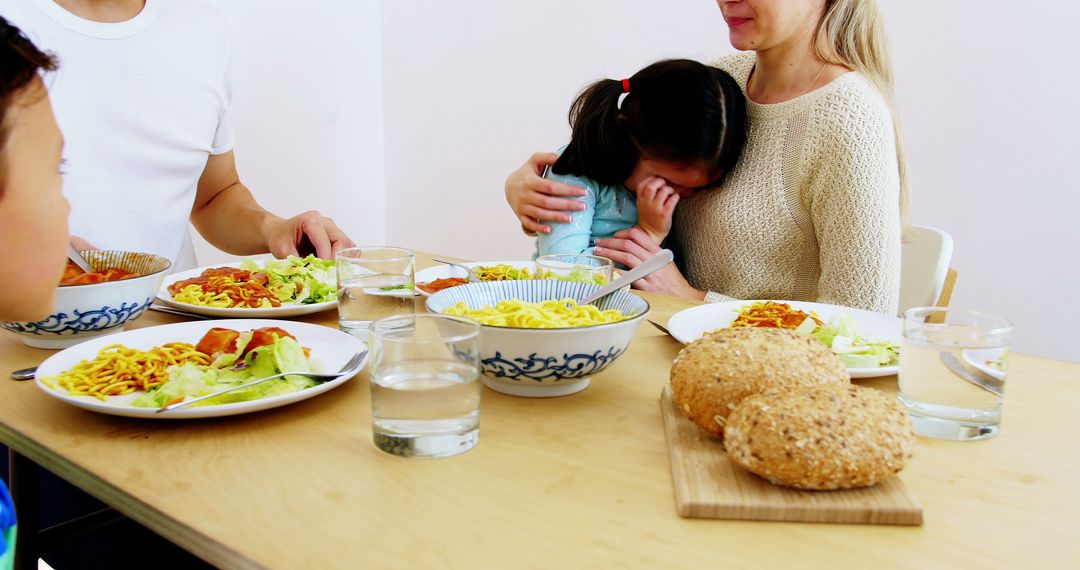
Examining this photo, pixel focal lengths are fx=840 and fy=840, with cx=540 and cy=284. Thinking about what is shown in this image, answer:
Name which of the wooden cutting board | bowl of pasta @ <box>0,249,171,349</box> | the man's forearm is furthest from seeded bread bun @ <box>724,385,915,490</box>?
the man's forearm

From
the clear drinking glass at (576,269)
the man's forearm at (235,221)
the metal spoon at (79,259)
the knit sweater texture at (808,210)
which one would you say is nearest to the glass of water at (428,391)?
the clear drinking glass at (576,269)

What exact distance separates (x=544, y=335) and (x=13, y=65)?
1.67ft

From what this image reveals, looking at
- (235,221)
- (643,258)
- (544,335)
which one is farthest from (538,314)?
(235,221)

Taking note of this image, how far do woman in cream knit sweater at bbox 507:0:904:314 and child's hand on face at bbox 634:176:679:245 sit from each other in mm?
73

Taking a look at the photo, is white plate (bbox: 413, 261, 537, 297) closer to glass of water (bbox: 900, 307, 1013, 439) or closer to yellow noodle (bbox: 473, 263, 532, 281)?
yellow noodle (bbox: 473, 263, 532, 281)

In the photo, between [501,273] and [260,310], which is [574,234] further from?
[260,310]

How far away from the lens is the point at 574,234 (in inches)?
70.2

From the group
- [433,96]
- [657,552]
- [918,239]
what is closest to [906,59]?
[918,239]

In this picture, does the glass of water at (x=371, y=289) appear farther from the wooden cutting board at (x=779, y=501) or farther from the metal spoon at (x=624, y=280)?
the wooden cutting board at (x=779, y=501)

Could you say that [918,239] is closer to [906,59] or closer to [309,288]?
[906,59]

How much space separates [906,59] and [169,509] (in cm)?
253

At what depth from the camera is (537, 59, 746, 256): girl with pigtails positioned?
1632mm

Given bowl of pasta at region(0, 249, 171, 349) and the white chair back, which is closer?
bowl of pasta at region(0, 249, 171, 349)

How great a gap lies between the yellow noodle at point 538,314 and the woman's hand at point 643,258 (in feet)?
2.17
